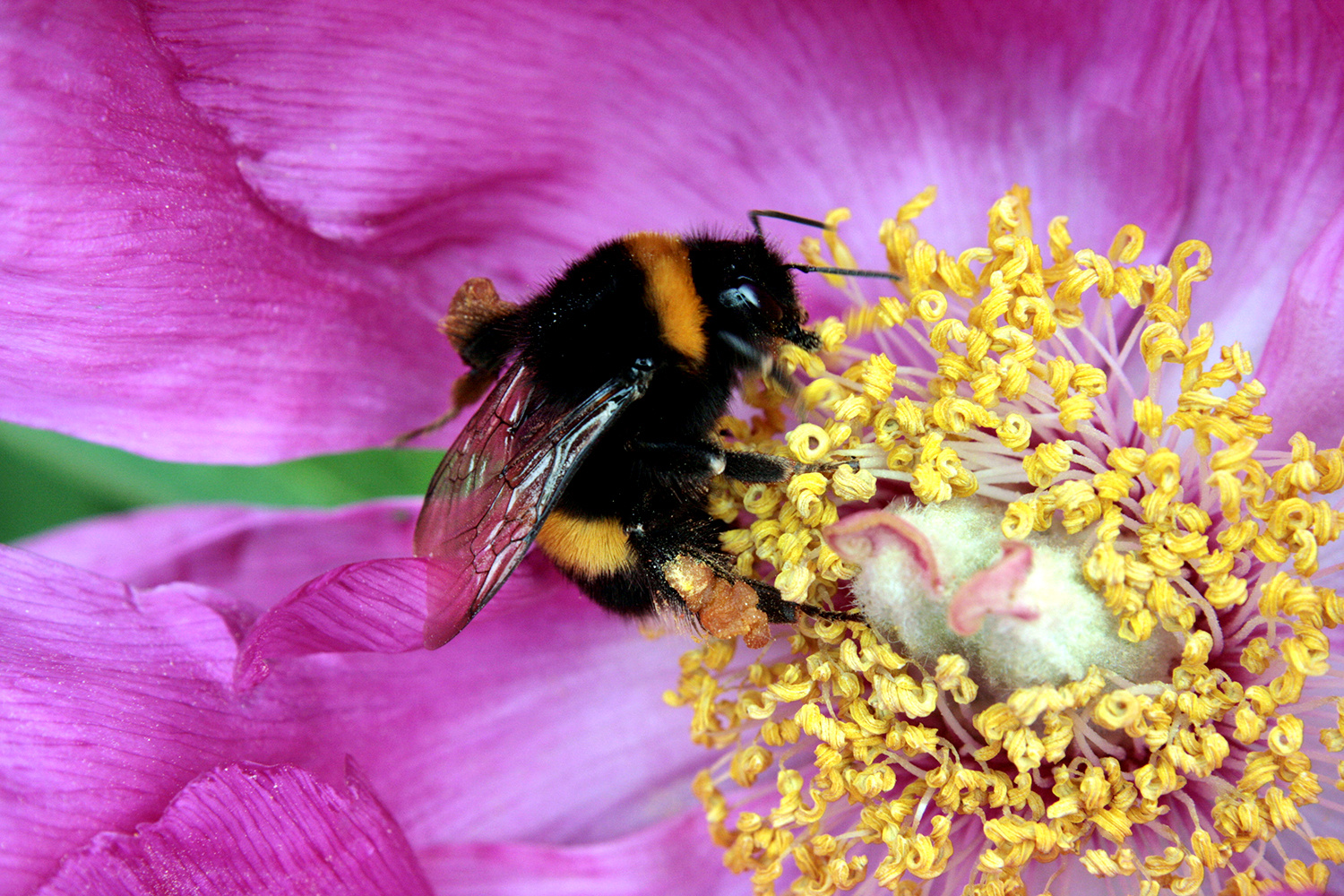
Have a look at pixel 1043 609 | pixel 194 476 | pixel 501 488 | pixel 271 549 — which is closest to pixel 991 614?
pixel 1043 609

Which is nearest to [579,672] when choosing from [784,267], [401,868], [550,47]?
[401,868]

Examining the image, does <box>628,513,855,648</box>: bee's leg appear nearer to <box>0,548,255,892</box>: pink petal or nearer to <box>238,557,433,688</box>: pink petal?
<box>238,557,433,688</box>: pink petal

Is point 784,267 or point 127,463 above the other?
point 784,267

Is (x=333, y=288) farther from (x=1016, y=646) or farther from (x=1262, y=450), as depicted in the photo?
(x=1262, y=450)

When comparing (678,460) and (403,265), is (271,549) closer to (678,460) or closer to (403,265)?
(403,265)

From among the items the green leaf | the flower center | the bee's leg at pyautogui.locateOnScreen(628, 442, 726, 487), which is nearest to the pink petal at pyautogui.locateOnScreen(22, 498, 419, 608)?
the green leaf

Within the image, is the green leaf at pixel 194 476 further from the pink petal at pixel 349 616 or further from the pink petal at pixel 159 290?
the pink petal at pixel 349 616
